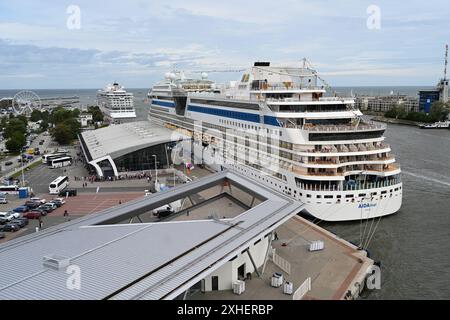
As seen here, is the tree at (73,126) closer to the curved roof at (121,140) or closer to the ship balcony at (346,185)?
the curved roof at (121,140)

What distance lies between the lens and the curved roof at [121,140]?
41.5 m

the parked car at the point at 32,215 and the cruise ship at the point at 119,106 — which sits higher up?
the cruise ship at the point at 119,106

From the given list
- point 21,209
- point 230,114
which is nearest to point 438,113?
point 230,114

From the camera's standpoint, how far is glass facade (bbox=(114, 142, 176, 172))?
137ft

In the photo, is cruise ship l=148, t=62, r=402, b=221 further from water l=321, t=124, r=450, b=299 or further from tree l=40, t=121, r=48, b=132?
tree l=40, t=121, r=48, b=132

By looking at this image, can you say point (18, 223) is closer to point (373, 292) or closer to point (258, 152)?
point (258, 152)

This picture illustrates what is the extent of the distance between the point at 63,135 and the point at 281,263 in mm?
58663

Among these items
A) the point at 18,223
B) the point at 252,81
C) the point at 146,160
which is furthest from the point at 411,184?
the point at 18,223

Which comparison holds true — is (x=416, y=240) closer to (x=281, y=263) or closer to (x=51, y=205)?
(x=281, y=263)

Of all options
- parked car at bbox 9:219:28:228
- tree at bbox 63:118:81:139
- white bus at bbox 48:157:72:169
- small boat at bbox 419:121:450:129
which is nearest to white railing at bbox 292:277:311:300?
parked car at bbox 9:219:28:228

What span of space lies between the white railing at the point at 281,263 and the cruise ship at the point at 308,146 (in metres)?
7.78

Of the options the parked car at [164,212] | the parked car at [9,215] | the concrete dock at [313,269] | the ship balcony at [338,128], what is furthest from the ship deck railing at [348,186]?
the parked car at [9,215]

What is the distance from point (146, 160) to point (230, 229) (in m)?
29.1

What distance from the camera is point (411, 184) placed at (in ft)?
120
